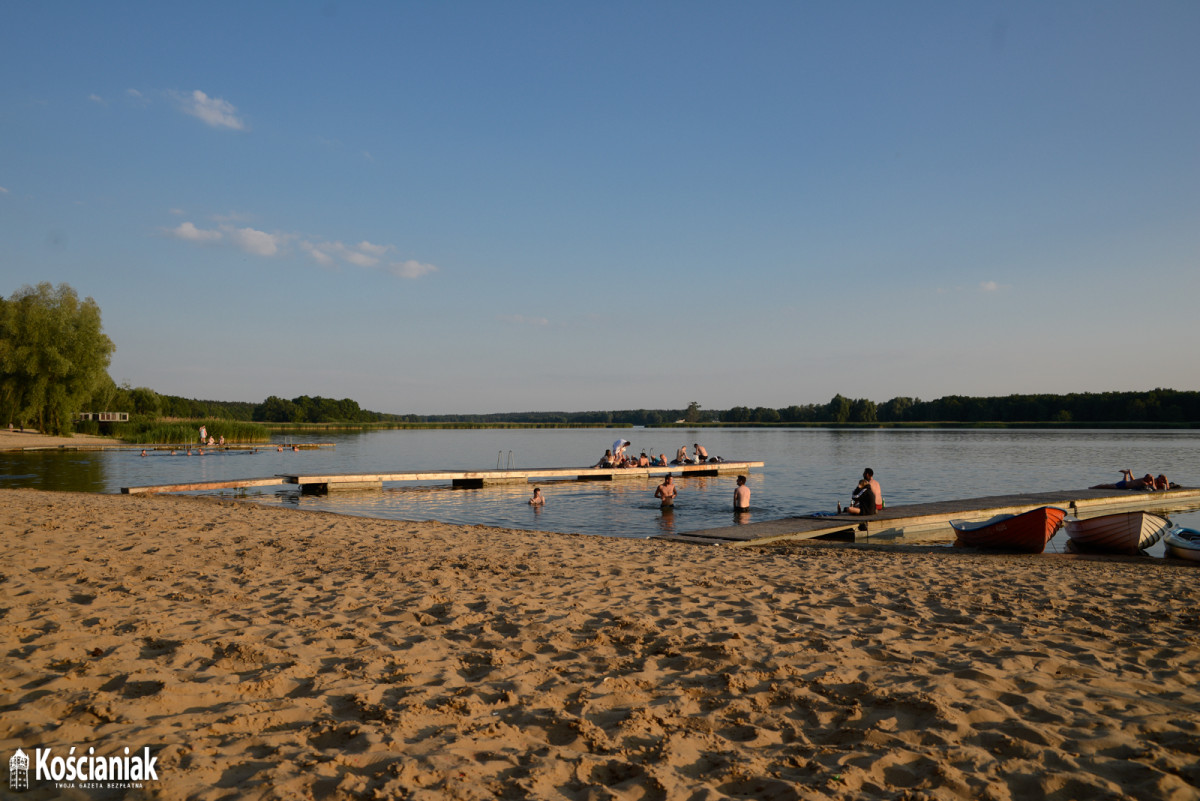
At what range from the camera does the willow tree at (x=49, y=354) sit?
44.0m

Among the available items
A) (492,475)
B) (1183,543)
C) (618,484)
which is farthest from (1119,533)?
(492,475)

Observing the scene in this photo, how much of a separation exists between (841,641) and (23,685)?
574 centimetres

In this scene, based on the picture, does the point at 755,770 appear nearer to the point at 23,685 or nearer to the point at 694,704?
the point at 694,704

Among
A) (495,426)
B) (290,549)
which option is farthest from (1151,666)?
(495,426)

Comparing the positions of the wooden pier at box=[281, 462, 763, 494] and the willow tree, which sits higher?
the willow tree

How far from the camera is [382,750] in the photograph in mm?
3406

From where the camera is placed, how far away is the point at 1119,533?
12.7m

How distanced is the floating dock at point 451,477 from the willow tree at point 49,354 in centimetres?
2993

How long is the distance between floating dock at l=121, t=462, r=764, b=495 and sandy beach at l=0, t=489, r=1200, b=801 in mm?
14645
